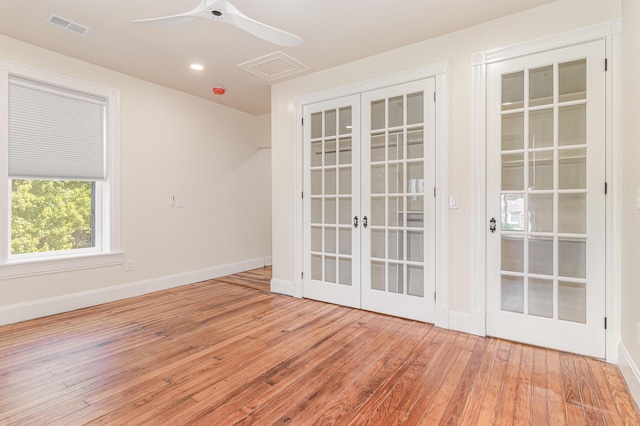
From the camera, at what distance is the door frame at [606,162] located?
2324 millimetres

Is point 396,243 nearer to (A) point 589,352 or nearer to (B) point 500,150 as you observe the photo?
(B) point 500,150

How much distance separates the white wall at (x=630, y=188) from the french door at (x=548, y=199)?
173 mm

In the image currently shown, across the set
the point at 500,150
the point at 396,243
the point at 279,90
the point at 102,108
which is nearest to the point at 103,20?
the point at 102,108

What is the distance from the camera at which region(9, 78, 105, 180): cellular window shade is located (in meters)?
3.21

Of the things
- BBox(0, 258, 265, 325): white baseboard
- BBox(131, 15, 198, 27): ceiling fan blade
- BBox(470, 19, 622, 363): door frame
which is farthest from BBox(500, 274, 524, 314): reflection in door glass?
BBox(0, 258, 265, 325): white baseboard

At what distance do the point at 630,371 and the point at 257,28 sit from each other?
3.24 metres

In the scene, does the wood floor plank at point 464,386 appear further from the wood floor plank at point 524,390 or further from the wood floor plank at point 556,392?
the wood floor plank at point 556,392

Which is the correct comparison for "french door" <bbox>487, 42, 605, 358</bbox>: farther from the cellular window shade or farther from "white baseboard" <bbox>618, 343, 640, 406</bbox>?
the cellular window shade

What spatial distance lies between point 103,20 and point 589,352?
4.74m

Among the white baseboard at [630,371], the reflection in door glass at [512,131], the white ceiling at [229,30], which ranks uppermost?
the white ceiling at [229,30]

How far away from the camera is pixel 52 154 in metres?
3.43

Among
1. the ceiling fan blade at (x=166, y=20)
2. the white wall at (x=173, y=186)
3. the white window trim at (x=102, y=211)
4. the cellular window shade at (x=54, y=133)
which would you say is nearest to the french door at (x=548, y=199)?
the ceiling fan blade at (x=166, y=20)

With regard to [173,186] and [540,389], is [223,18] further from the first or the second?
[540,389]

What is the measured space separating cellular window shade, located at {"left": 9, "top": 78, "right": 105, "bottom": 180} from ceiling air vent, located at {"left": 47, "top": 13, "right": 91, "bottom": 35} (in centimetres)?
82
